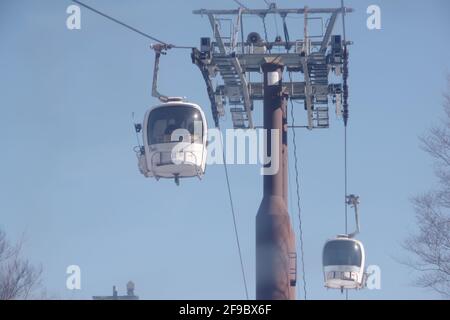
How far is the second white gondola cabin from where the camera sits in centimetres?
2364

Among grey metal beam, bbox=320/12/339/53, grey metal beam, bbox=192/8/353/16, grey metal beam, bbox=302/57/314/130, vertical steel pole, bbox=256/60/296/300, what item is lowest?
vertical steel pole, bbox=256/60/296/300

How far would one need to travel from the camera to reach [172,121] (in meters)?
23.9

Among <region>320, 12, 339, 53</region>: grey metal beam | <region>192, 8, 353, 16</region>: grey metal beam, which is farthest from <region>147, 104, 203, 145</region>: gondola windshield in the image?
<region>320, 12, 339, 53</region>: grey metal beam

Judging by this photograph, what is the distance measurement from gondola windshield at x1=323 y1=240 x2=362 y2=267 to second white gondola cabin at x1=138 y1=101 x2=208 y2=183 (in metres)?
8.00

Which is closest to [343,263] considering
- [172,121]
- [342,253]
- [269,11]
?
[342,253]

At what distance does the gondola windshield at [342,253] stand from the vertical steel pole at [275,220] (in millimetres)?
3042

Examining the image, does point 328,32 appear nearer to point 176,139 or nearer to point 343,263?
point 176,139

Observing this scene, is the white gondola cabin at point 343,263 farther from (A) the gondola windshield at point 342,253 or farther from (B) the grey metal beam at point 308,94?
(B) the grey metal beam at point 308,94

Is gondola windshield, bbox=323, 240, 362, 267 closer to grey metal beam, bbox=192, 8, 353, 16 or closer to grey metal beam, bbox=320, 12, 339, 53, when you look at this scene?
grey metal beam, bbox=320, 12, 339, 53

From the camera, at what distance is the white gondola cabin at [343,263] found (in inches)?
1193

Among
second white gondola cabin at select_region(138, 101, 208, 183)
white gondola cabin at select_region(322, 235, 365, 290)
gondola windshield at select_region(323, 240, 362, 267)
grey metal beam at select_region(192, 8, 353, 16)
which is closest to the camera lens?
second white gondola cabin at select_region(138, 101, 208, 183)

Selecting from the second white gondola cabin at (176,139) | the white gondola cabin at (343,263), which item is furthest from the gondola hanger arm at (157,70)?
the white gondola cabin at (343,263)
